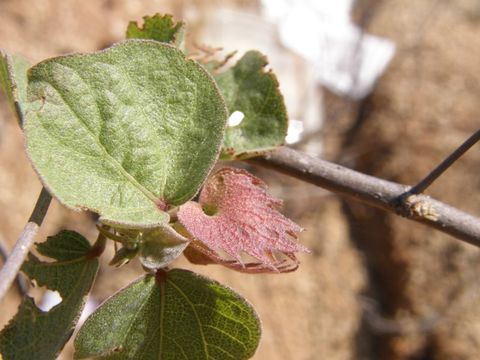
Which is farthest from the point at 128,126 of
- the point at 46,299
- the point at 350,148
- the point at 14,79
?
the point at 350,148

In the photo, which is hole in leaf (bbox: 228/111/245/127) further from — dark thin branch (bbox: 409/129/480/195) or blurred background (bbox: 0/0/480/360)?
blurred background (bbox: 0/0/480/360)

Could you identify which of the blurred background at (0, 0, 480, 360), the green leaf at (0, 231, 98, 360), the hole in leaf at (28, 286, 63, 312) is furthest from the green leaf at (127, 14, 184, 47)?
the blurred background at (0, 0, 480, 360)

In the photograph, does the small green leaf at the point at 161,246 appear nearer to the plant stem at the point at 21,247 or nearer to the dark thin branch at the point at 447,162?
the plant stem at the point at 21,247

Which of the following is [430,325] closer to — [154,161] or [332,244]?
[332,244]

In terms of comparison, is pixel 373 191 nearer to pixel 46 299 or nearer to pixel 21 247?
pixel 21 247

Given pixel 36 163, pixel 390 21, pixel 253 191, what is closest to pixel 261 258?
pixel 253 191
